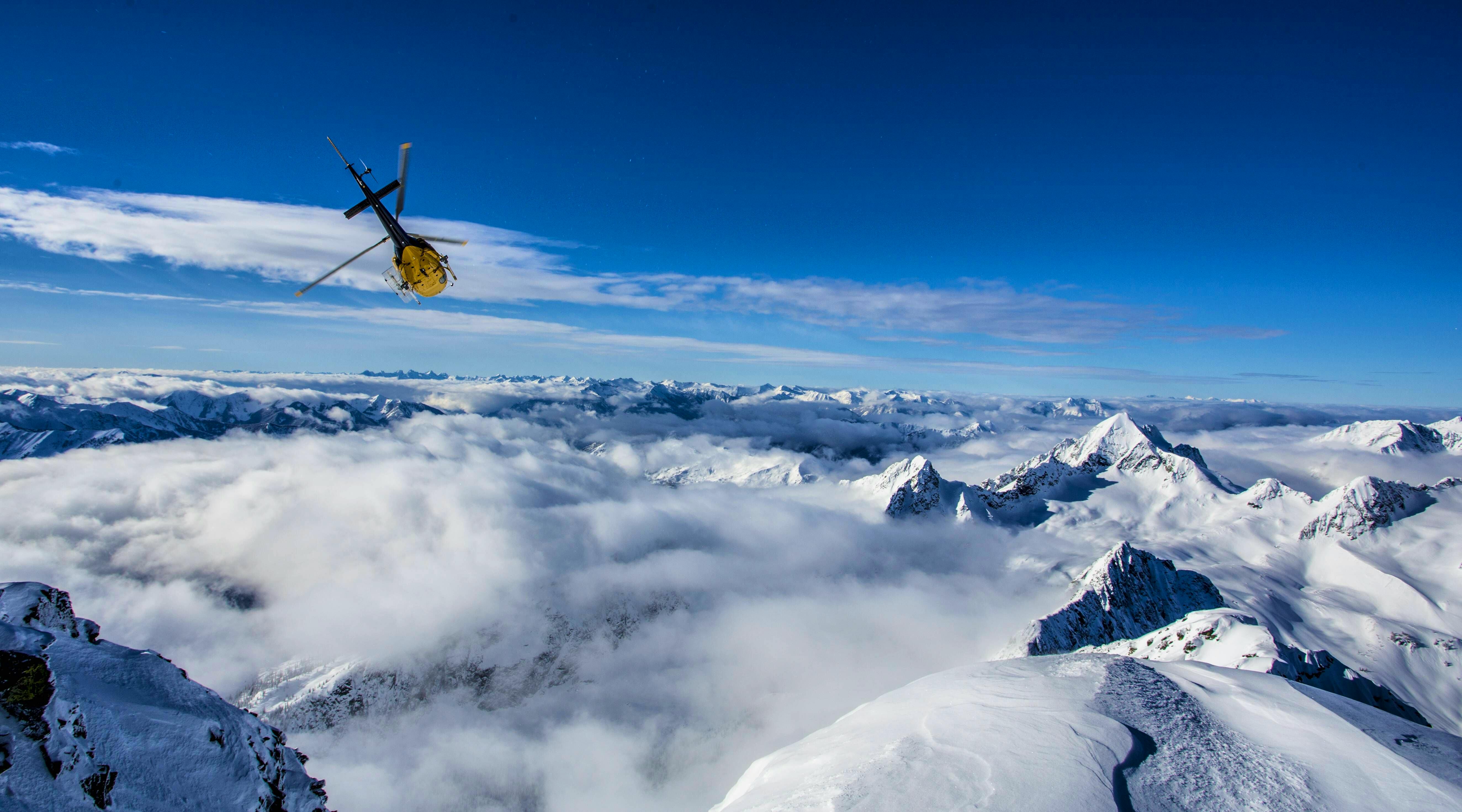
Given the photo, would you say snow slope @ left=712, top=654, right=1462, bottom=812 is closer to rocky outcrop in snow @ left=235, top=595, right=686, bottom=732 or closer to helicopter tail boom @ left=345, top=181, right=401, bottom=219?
helicopter tail boom @ left=345, top=181, right=401, bottom=219

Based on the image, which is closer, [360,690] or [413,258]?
[413,258]

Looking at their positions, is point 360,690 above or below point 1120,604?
below

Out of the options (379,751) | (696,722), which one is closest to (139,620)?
(379,751)

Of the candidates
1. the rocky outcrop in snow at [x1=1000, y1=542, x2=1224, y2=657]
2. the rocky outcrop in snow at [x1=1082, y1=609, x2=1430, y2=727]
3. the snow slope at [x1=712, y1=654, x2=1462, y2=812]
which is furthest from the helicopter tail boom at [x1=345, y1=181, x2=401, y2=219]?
the rocky outcrop in snow at [x1=1000, y1=542, x2=1224, y2=657]

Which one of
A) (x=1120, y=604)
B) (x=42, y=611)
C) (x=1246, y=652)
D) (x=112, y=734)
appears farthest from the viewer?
(x=1120, y=604)

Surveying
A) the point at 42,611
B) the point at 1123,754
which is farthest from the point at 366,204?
the point at 1123,754

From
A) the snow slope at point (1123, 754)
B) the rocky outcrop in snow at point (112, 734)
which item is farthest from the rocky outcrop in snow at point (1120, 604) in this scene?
the rocky outcrop in snow at point (112, 734)

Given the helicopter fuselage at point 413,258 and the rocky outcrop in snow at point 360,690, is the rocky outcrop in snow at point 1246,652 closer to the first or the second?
the helicopter fuselage at point 413,258

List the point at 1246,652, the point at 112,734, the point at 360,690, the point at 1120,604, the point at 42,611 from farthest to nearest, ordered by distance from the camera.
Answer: the point at 360,690
the point at 1120,604
the point at 1246,652
the point at 42,611
the point at 112,734

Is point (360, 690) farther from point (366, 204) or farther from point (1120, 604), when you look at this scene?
point (1120, 604)
